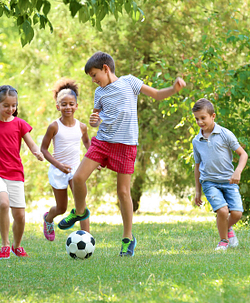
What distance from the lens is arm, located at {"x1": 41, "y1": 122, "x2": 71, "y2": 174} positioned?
5.36m

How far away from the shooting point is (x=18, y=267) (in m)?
4.17

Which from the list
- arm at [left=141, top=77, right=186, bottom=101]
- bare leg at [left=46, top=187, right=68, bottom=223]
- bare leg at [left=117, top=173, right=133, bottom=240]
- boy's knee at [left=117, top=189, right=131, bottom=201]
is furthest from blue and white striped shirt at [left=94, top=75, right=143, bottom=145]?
bare leg at [left=46, top=187, right=68, bottom=223]

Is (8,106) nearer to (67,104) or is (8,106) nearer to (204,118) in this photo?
(67,104)

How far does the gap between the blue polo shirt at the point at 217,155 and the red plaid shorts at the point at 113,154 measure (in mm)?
1095

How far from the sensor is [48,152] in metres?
5.66

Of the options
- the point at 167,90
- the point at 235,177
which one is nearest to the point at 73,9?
the point at 167,90

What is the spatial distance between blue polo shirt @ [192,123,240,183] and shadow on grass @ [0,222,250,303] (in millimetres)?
835

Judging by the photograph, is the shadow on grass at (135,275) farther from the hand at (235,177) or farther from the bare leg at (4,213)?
the hand at (235,177)

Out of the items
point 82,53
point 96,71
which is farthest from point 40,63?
point 96,71

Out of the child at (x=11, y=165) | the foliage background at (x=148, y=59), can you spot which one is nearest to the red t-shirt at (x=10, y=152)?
the child at (x=11, y=165)

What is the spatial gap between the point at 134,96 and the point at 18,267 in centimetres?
→ 205

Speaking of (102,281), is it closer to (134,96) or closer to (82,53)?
(134,96)

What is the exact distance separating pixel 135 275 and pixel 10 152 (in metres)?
2.13

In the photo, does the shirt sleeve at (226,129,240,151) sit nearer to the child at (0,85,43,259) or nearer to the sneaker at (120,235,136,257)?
the sneaker at (120,235,136,257)
